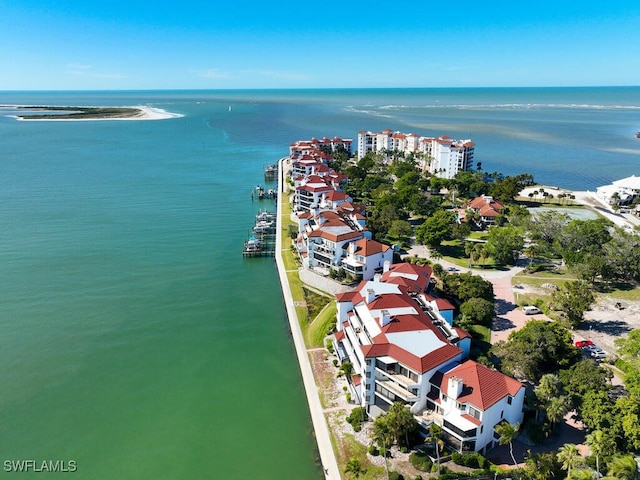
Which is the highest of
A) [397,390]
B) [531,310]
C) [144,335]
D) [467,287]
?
[467,287]

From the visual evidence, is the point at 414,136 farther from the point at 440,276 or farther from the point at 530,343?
the point at 530,343

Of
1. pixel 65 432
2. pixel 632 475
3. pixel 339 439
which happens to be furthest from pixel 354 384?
pixel 65 432

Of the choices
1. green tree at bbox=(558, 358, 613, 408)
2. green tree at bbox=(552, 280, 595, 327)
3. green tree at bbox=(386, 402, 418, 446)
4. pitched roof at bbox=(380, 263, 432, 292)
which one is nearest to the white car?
green tree at bbox=(552, 280, 595, 327)

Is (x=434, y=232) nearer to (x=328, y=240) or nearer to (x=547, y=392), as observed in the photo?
(x=328, y=240)

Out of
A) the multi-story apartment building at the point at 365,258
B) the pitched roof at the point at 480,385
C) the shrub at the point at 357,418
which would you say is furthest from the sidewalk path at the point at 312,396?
the pitched roof at the point at 480,385

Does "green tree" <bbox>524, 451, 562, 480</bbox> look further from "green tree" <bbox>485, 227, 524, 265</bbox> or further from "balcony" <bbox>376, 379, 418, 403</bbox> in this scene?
"green tree" <bbox>485, 227, 524, 265</bbox>

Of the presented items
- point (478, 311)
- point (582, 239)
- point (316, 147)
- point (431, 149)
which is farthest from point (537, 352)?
point (316, 147)
